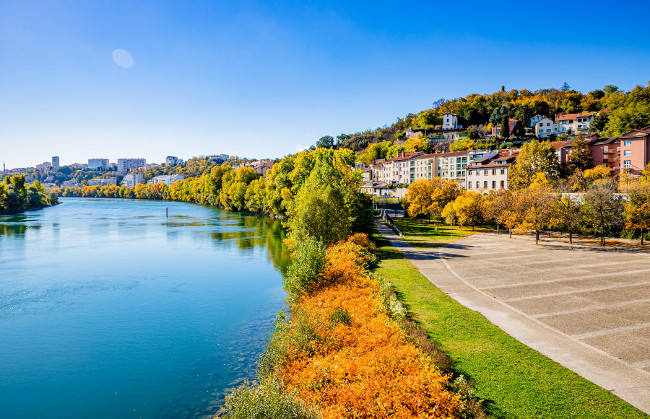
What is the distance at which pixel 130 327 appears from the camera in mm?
20516

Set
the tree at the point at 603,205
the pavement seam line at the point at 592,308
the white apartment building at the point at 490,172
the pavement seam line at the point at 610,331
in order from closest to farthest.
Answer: the pavement seam line at the point at 610,331 < the pavement seam line at the point at 592,308 < the tree at the point at 603,205 < the white apartment building at the point at 490,172

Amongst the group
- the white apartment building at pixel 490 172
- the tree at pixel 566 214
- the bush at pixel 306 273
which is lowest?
the bush at pixel 306 273

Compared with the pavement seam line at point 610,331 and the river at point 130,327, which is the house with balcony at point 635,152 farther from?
the river at point 130,327

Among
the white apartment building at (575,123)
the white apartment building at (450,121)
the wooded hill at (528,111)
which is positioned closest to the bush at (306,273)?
the wooded hill at (528,111)

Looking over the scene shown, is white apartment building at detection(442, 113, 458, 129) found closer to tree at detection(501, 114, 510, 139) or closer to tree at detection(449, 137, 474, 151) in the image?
tree at detection(449, 137, 474, 151)

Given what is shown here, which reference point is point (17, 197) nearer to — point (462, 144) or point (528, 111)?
point (462, 144)

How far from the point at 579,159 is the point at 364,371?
67.9 meters

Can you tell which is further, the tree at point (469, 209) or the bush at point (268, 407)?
the tree at point (469, 209)

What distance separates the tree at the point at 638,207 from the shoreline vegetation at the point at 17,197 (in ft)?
363

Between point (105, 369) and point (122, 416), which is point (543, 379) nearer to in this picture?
point (122, 416)

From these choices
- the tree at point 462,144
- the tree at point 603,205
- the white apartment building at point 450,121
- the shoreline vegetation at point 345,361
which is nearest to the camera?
the shoreline vegetation at point 345,361

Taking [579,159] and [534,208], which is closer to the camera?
[534,208]

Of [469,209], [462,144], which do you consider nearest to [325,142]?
[462,144]

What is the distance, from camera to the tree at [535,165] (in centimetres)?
6334
